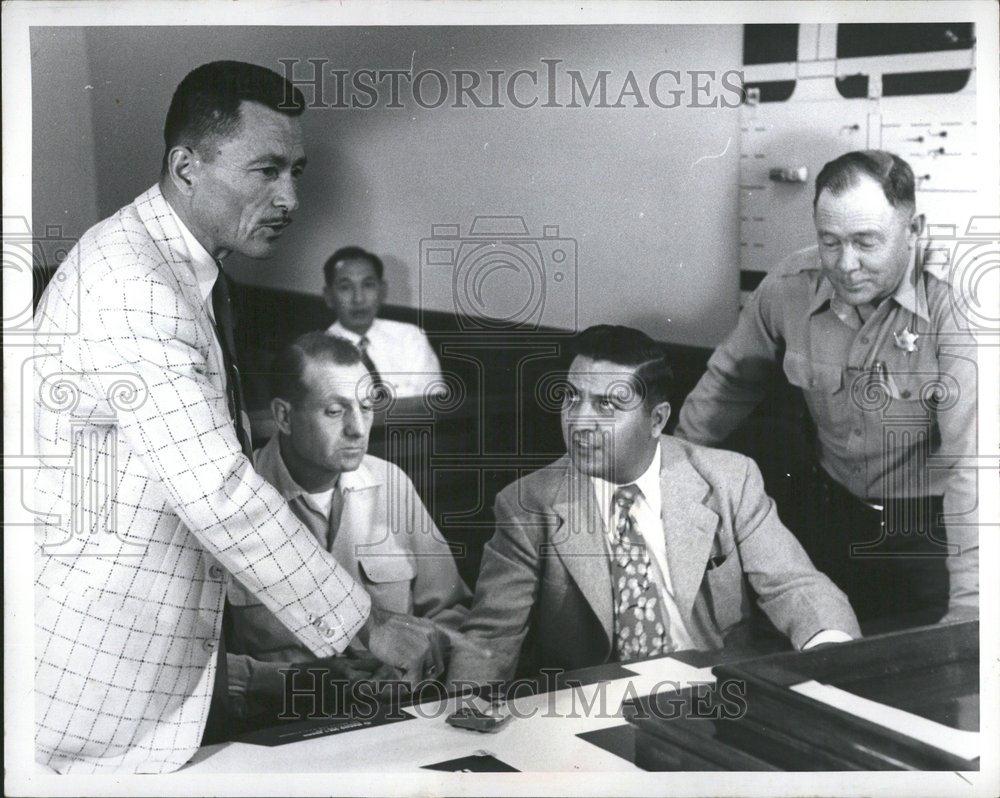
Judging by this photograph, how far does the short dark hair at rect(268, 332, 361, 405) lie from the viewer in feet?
9.21

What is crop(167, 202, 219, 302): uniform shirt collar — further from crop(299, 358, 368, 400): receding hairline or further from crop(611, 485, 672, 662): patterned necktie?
crop(611, 485, 672, 662): patterned necktie

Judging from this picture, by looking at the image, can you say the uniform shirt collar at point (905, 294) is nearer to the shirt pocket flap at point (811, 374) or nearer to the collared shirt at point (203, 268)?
the shirt pocket flap at point (811, 374)

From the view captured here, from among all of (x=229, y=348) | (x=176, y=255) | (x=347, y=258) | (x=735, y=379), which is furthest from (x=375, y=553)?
(x=735, y=379)

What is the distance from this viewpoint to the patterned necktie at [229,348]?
2.74m

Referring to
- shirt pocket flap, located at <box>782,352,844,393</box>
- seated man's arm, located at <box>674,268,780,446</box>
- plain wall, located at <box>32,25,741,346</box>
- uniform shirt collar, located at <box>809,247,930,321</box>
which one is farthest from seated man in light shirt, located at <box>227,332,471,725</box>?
uniform shirt collar, located at <box>809,247,930,321</box>

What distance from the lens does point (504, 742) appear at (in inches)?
109

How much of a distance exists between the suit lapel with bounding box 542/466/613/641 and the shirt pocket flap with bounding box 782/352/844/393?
0.51 metres

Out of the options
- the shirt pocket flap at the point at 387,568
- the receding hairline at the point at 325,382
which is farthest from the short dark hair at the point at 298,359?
the shirt pocket flap at the point at 387,568

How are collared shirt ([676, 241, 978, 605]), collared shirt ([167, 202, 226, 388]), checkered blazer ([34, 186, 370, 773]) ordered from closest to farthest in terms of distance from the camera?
checkered blazer ([34, 186, 370, 773])
collared shirt ([167, 202, 226, 388])
collared shirt ([676, 241, 978, 605])

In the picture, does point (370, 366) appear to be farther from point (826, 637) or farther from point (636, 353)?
point (826, 637)

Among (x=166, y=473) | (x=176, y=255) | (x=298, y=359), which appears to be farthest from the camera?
(x=298, y=359)

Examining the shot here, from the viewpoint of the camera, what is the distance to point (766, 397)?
9.30 ft

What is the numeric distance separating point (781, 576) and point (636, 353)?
0.59m

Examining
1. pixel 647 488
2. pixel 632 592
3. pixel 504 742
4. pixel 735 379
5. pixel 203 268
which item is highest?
pixel 203 268
